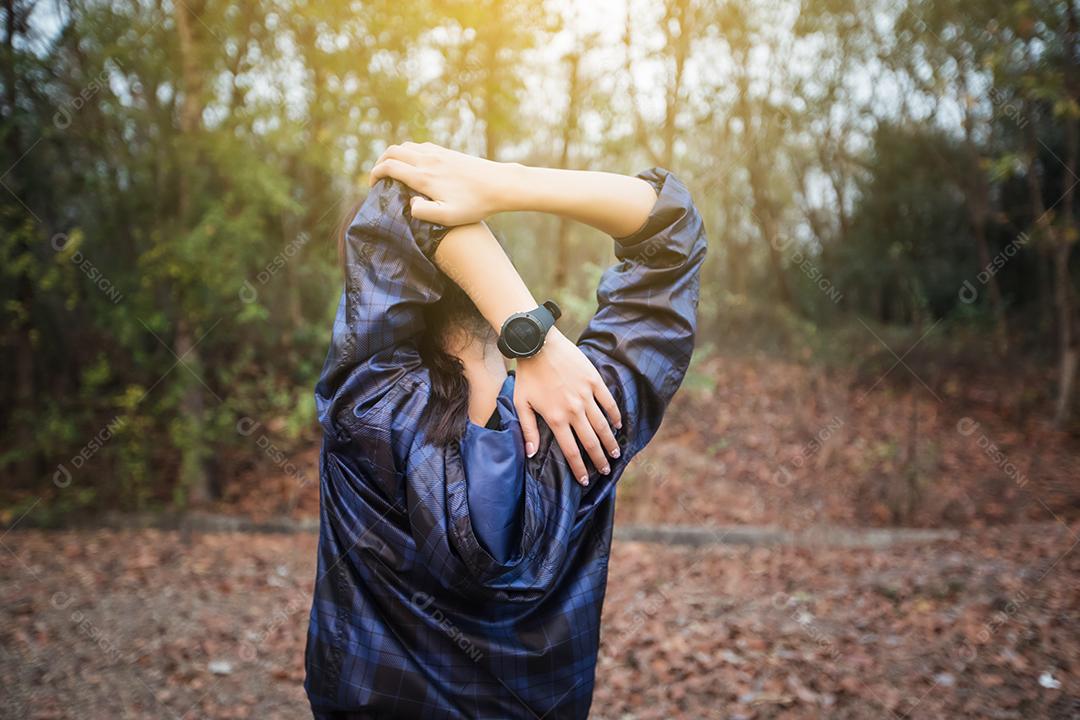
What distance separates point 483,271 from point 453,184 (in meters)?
0.15

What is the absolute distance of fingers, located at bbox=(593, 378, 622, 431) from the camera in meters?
1.06

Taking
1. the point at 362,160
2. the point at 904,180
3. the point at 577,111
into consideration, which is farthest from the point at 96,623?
the point at 904,180

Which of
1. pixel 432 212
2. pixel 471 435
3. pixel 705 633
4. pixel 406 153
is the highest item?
pixel 406 153

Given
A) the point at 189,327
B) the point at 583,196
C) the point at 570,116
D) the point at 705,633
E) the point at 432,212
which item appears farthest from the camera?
the point at 570,116

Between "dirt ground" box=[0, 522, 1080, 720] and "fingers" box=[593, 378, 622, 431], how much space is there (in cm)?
279

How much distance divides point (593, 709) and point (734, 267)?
1220cm

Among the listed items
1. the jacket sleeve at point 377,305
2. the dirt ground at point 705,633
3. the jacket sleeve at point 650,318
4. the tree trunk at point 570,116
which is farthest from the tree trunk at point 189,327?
the jacket sleeve at point 650,318

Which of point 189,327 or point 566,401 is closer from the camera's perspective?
point 566,401

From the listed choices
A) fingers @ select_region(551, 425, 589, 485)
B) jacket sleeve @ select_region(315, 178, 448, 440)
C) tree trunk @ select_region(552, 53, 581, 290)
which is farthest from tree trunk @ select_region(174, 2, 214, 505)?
fingers @ select_region(551, 425, 589, 485)

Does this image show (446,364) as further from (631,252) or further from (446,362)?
(631,252)

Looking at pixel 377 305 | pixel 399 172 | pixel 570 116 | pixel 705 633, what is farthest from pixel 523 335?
pixel 570 116

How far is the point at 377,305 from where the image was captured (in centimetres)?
106

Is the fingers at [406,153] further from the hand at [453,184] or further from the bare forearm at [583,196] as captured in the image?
the bare forearm at [583,196]

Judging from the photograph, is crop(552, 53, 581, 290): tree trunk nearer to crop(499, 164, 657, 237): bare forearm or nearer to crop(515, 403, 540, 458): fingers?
crop(499, 164, 657, 237): bare forearm
